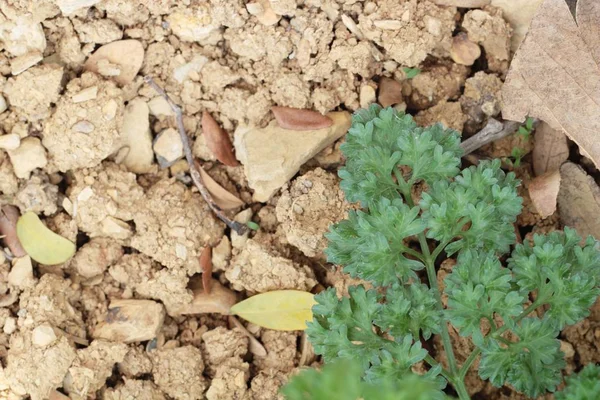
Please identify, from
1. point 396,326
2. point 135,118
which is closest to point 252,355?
point 396,326

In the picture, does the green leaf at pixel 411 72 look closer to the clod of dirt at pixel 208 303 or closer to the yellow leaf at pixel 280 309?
the yellow leaf at pixel 280 309

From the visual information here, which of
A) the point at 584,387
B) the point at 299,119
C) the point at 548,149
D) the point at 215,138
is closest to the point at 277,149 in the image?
the point at 299,119

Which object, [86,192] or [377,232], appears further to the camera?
[86,192]

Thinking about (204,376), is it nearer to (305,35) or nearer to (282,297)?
(282,297)

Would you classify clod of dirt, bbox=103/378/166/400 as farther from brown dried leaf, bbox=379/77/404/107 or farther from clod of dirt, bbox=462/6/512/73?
clod of dirt, bbox=462/6/512/73

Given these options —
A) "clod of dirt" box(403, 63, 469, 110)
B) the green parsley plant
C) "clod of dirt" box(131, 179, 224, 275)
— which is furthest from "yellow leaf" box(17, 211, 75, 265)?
"clod of dirt" box(403, 63, 469, 110)

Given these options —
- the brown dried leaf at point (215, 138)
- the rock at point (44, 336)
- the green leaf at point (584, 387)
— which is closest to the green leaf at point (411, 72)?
the brown dried leaf at point (215, 138)

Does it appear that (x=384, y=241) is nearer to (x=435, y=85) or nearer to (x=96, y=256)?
(x=435, y=85)

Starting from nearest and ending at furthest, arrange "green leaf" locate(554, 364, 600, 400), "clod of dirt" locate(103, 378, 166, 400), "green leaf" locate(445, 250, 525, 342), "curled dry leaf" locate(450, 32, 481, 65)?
1. "green leaf" locate(554, 364, 600, 400)
2. "green leaf" locate(445, 250, 525, 342)
3. "clod of dirt" locate(103, 378, 166, 400)
4. "curled dry leaf" locate(450, 32, 481, 65)
